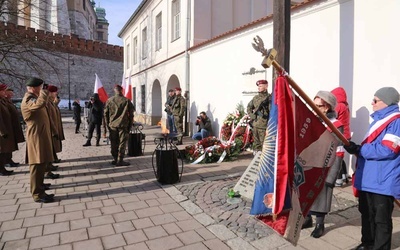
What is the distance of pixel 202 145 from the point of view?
7.81 meters

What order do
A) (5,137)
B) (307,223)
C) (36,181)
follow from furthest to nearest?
1. (5,137)
2. (36,181)
3. (307,223)

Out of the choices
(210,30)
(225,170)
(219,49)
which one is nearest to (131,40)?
(210,30)

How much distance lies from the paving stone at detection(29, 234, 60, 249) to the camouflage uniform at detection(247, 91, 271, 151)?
457 cm

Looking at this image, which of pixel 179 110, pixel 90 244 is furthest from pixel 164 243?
pixel 179 110

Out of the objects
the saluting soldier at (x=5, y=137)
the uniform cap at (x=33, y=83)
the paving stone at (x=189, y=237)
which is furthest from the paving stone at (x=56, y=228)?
the saluting soldier at (x=5, y=137)

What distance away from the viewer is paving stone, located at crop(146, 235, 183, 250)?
318cm

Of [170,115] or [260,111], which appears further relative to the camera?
[170,115]

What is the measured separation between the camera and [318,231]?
3.41 m

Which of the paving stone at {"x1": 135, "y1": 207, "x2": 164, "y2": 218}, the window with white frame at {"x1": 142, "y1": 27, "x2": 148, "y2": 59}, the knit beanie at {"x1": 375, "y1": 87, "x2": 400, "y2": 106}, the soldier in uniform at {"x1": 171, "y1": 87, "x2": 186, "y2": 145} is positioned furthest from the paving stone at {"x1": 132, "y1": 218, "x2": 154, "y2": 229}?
the window with white frame at {"x1": 142, "y1": 27, "x2": 148, "y2": 59}

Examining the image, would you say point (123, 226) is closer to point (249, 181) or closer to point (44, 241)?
point (44, 241)

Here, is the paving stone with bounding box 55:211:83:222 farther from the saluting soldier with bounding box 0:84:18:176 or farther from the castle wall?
the castle wall

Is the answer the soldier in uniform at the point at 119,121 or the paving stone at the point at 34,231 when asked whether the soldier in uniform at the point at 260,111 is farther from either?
the paving stone at the point at 34,231

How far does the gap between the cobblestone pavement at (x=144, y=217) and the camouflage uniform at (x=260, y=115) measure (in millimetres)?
1204

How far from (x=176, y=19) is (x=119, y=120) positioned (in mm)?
8719
